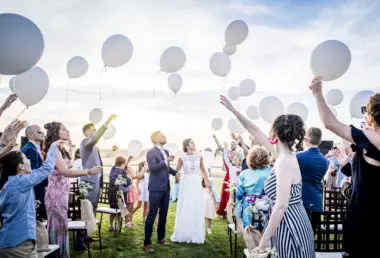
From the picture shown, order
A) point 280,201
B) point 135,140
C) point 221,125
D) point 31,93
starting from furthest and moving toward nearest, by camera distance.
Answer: point 221,125 → point 135,140 → point 31,93 → point 280,201

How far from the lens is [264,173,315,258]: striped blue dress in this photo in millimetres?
2203

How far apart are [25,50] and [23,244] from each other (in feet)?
6.37

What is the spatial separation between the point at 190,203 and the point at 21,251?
351 cm

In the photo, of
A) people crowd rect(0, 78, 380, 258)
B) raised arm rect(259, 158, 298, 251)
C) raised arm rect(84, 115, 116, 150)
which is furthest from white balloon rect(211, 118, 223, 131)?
raised arm rect(259, 158, 298, 251)

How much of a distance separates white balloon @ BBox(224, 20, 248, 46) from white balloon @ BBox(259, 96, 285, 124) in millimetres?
1630

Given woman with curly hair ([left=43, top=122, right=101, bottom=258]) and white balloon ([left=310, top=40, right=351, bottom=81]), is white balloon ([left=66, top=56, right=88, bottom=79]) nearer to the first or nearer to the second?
→ woman with curly hair ([left=43, top=122, right=101, bottom=258])

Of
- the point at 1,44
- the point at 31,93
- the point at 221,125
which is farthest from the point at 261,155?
the point at 221,125

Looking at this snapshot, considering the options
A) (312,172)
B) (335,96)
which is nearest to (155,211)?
(312,172)

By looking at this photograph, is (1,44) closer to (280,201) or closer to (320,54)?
(280,201)

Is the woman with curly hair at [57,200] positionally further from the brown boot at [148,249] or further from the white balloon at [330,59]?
the white balloon at [330,59]

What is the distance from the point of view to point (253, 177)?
3.92 meters

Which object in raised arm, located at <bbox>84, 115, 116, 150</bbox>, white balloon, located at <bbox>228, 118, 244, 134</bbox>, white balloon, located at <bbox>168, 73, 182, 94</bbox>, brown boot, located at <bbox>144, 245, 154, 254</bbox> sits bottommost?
brown boot, located at <bbox>144, 245, 154, 254</bbox>

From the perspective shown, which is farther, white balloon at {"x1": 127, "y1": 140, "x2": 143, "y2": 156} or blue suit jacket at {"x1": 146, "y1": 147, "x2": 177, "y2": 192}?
white balloon at {"x1": 127, "y1": 140, "x2": 143, "y2": 156}

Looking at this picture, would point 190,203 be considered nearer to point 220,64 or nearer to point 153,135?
point 153,135
